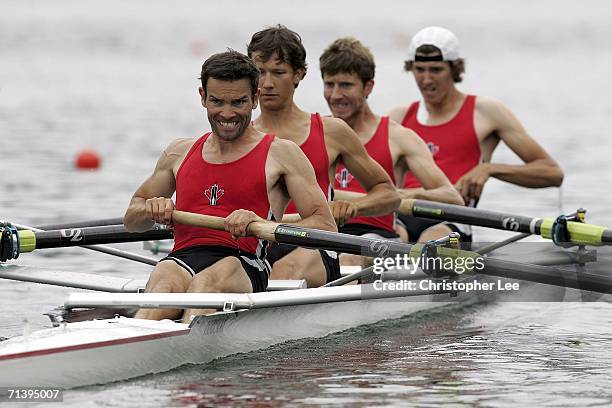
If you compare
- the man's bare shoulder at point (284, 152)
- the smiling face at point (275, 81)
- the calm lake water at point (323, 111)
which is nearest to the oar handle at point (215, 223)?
the man's bare shoulder at point (284, 152)

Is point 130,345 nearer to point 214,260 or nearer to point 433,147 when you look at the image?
point 214,260

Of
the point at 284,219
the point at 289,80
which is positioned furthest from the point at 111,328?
the point at 289,80

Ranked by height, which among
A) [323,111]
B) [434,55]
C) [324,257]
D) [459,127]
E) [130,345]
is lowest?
[130,345]

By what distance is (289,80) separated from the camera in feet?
30.5

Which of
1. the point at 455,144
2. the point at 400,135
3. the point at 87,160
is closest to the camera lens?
the point at 400,135

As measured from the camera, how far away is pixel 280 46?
919 centimetres

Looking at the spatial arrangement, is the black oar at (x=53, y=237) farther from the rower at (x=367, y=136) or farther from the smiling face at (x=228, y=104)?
the rower at (x=367, y=136)

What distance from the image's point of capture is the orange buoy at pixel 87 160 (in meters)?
19.4

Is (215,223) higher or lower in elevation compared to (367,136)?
lower

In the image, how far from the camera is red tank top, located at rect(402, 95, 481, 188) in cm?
1201

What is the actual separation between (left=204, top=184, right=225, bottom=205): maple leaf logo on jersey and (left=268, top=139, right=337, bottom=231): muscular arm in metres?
0.35

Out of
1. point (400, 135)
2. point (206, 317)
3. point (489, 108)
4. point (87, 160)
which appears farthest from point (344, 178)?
point (87, 160)

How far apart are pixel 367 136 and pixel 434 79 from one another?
4.98 ft

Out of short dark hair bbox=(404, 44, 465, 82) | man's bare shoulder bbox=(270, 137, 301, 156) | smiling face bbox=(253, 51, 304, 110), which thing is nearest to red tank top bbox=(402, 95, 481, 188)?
short dark hair bbox=(404, 44, 465, 82)
